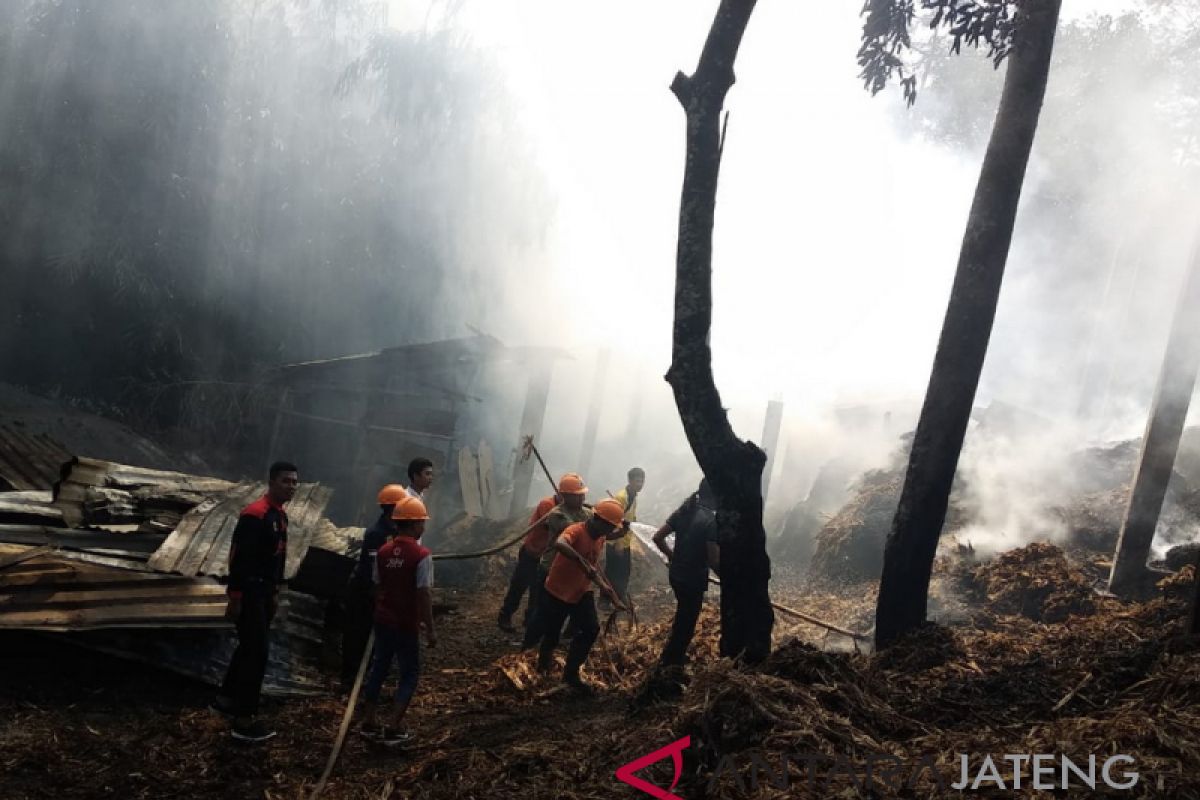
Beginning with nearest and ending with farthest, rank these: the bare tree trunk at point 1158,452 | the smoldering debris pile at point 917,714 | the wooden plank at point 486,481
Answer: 1. the smoldering debris pile at point 917,714
2. the bare tree trunk at point 1158,452
3. the wooden plank at point 486,481

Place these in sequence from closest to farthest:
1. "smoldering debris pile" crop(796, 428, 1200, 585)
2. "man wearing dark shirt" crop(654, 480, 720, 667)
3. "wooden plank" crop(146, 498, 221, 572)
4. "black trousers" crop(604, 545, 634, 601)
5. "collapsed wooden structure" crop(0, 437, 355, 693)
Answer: "collapsed wooden structure" crop(0, 437, 355, 693) < "wooden plank" crop(146, 498, 221, 572) < "man wearing dark shirt" crop(654, 480, 720, 667) < "black trousers" crop(604, 545, 634, 601) < "smoldering debris pile" crop(796, 428, 1200, 585)

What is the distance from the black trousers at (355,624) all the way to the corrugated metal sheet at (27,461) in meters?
4.55

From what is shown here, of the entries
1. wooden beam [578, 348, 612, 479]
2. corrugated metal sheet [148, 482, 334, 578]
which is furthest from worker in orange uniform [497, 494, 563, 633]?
wooden beam [578, 348, 612, 479]

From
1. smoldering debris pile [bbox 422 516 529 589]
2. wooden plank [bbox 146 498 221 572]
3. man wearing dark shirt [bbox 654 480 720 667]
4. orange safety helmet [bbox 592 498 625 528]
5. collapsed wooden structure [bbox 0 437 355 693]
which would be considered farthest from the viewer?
smoldering debris pile [bbox 422 516 529 589]

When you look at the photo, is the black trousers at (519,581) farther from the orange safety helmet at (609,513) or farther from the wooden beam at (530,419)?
the wooden beam at (530,419)

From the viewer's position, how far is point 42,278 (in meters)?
17.8

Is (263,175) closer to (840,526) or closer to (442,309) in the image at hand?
(442,309)

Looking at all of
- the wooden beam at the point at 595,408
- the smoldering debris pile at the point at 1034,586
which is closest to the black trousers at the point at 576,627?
the smoldering debris pile at the point at 1034,586

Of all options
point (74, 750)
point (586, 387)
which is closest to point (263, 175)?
point (586, 387)

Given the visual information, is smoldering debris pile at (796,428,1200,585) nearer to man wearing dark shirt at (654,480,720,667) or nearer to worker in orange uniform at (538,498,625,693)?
man wearing dark shirt at (654,480,720,667)

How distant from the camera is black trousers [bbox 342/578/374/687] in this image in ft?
22.8

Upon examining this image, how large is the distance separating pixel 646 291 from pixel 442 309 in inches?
338

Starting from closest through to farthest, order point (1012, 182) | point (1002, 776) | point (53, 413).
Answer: point (1002, 776), point (1012, 182), point (53, 413)

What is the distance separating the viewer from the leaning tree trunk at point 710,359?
6172 millimetres
